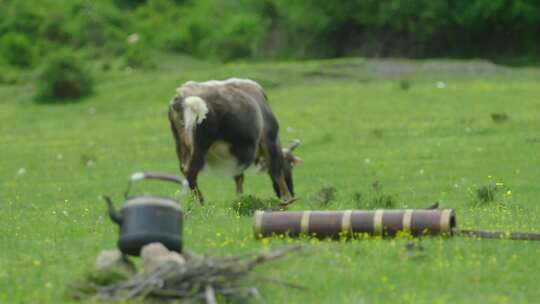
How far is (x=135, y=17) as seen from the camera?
227ft

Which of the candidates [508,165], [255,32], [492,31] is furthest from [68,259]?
[255,32]

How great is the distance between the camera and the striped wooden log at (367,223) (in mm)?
12516

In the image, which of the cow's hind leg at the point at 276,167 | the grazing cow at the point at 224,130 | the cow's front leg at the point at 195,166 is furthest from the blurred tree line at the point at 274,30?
the cow's front leg at the point at 195,166

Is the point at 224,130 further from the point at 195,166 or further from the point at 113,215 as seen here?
the point at 113,215

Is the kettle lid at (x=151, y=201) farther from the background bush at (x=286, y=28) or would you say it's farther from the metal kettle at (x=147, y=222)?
the background bush at (x=286, y=28)

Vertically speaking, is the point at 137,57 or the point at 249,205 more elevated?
the point at 249,205

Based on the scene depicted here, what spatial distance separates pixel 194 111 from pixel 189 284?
7124 millimetres

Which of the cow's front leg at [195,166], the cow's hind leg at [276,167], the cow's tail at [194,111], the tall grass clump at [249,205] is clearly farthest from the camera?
the cow's hind leg at [276,167]

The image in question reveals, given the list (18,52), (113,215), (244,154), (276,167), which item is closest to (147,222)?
(113,215)

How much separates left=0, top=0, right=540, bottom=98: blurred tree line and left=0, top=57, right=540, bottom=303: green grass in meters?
6.18

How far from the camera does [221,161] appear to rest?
18.0 meters

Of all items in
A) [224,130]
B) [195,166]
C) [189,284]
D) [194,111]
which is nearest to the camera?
[189,284]

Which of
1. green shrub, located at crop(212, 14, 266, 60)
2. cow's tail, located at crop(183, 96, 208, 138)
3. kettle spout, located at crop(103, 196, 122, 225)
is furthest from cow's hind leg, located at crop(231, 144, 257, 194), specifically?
green shrub, located at crop(212, 14, 266, 60)

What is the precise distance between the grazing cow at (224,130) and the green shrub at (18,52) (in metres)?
40.0
